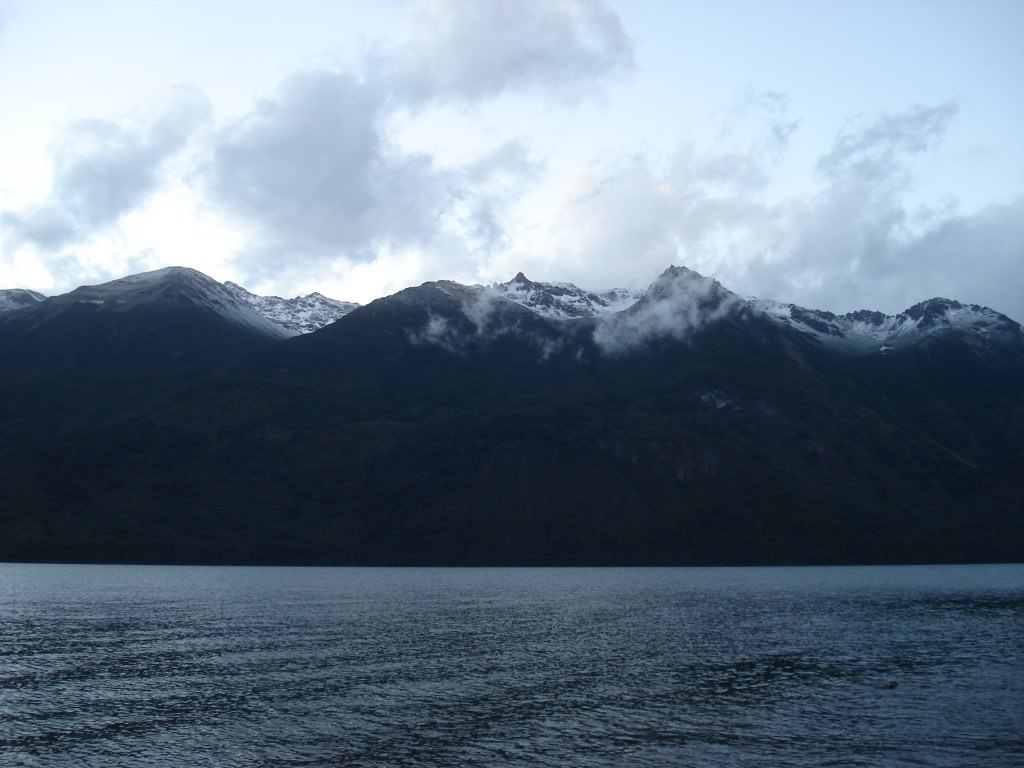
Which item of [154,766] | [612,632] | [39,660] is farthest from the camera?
[612,632]

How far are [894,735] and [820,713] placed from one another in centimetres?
872

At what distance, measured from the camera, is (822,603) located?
7805 inches

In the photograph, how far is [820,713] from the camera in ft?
265

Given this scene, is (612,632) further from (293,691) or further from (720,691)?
(293,691)

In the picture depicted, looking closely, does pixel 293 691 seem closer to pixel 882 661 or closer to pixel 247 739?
pixel 247 739

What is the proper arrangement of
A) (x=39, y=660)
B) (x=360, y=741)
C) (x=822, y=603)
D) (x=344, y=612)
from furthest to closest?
1. (x=822, y=603)
2. (x=344, y=612)
3. (x=39, y=660)
4. (x=360, y=741)

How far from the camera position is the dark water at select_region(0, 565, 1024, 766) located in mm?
66812

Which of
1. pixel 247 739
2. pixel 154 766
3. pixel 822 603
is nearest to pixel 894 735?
pixel 247 739

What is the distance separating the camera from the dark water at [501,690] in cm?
6681

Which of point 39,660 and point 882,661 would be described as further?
point 882,661

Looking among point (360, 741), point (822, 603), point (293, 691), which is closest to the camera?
point (360, 741)

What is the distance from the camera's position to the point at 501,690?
89.4 meters

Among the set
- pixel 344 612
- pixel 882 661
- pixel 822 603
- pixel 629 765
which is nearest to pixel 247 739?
pixel 629 765

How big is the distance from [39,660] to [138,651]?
11.3 m
